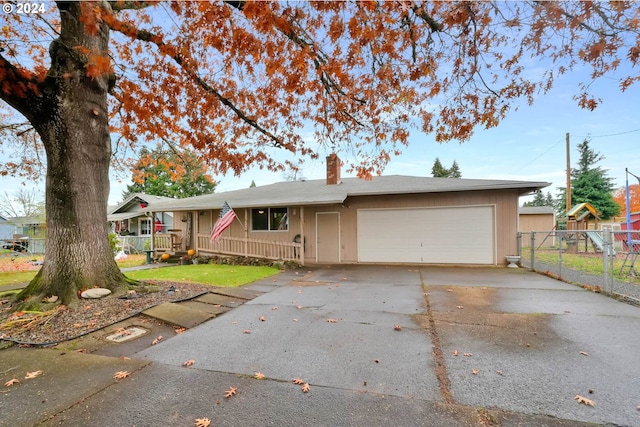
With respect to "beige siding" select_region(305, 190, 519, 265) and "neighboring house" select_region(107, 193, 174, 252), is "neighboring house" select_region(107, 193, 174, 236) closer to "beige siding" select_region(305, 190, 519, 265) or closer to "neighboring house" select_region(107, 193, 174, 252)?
"neighboring house" select_region(107, 193, 174, 252)

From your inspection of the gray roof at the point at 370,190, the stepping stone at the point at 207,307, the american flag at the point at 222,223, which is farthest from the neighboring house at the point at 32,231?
the stepping stone at the point at 207,307

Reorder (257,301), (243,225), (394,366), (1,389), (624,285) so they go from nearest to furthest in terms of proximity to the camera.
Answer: (1,389) < (394,366) < (257,301) < (624,285) < (243,225)

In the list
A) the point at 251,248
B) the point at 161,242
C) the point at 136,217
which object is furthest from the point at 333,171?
the point at 136,217

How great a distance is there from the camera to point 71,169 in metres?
5.28

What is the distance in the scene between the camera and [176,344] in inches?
148

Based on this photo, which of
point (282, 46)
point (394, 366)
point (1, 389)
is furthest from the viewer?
point (282, 46)

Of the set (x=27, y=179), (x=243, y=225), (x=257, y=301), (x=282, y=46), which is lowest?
(x=257, y=301)

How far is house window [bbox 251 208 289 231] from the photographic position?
13.2m

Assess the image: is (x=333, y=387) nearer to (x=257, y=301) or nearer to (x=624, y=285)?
(x=257, y=301)

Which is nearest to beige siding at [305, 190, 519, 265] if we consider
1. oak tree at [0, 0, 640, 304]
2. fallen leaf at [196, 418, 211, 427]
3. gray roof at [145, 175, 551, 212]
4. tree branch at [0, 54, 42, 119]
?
gray roof at [145, 175, 551, 212]

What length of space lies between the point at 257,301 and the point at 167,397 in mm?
3471

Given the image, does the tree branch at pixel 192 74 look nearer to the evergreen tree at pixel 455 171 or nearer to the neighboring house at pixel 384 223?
the neighboring house at pixel 384 223

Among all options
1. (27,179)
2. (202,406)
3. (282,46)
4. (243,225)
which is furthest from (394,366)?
(27,179)

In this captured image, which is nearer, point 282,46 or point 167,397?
point 167,397
